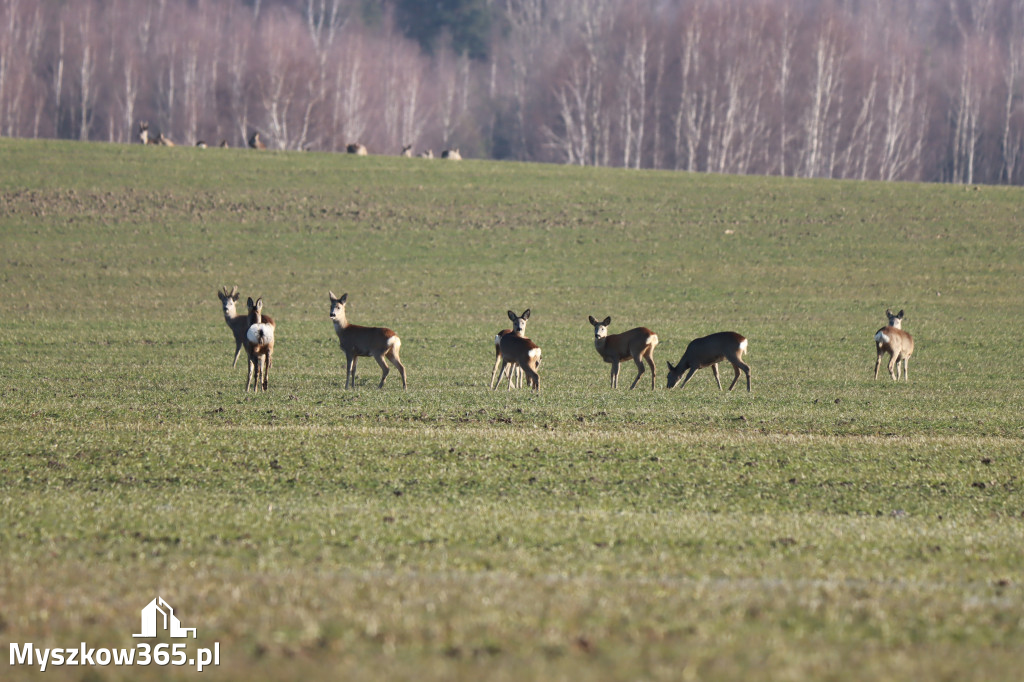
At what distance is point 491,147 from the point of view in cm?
11269

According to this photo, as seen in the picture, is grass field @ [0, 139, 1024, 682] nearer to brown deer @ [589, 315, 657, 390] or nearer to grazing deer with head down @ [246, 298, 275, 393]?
brown deer @ [589, 315, 657, 390]

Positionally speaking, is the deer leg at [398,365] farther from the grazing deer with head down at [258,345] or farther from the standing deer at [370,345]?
the grazing deer with head down at [258,345]

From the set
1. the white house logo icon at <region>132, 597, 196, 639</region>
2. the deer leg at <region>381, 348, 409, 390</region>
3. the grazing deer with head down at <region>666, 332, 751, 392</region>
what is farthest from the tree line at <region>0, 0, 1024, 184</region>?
the white house logo icon at <region>132, 597, 196, 639</region>

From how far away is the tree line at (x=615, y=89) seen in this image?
88.8 meters

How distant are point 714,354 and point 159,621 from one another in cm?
1693

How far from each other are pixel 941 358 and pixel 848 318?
21.1 ft

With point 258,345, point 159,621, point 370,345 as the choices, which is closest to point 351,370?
point 370,345

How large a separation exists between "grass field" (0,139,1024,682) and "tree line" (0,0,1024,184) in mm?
49444

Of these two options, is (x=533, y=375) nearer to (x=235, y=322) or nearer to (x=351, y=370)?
(x=351, y=370)

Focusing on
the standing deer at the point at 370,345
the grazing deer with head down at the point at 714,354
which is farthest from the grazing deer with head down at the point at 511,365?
the grazing deer with head down at the point at 714,354

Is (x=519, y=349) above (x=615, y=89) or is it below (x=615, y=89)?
below

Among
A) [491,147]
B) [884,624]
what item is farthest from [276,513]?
[491,147]

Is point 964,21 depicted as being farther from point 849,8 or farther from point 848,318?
point 848,318

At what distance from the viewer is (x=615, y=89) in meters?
91.9
